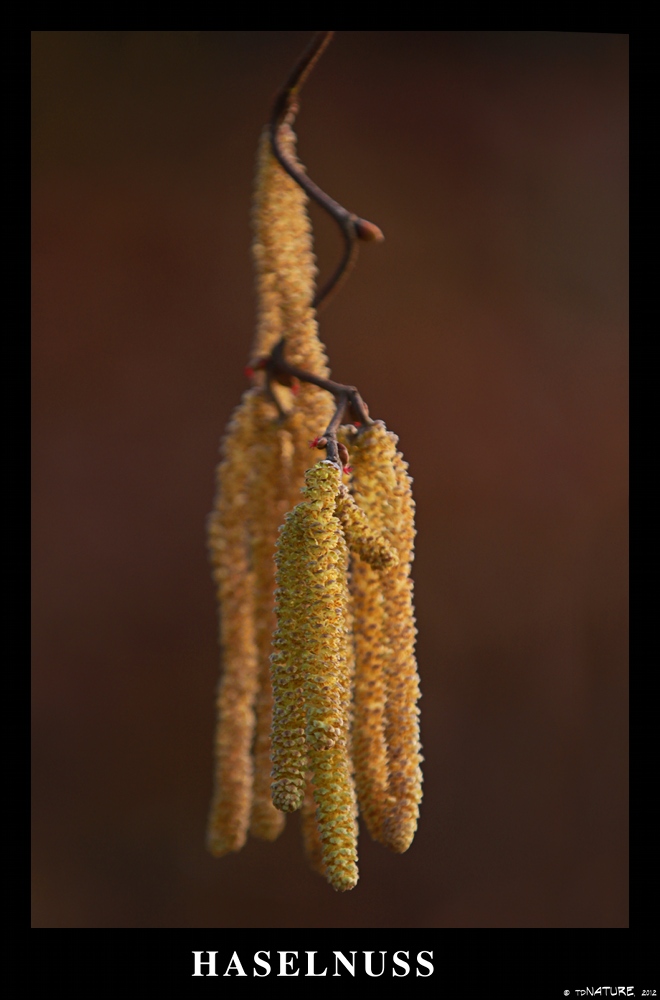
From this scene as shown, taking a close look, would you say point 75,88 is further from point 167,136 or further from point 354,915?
point 354,915

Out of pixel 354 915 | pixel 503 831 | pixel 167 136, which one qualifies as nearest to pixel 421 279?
pixel 167 136

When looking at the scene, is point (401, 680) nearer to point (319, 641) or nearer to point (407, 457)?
point (319, 641)

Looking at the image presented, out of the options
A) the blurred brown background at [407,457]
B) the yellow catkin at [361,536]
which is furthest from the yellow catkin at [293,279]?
the blurred brown background at [407,457]

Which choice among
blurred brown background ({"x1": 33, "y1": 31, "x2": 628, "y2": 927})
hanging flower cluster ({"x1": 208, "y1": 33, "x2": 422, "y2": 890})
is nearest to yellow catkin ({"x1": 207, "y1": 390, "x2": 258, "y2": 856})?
hanging flower cluster ({"x1": 208, "y1": 33, "x2": 422, "y2": 890})

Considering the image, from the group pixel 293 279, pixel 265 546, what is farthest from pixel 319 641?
pixel 293 279

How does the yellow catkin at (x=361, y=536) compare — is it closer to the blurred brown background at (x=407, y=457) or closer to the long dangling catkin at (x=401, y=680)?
the long dangling catkin at (x=401, y=680)

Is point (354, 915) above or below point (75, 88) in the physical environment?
below
